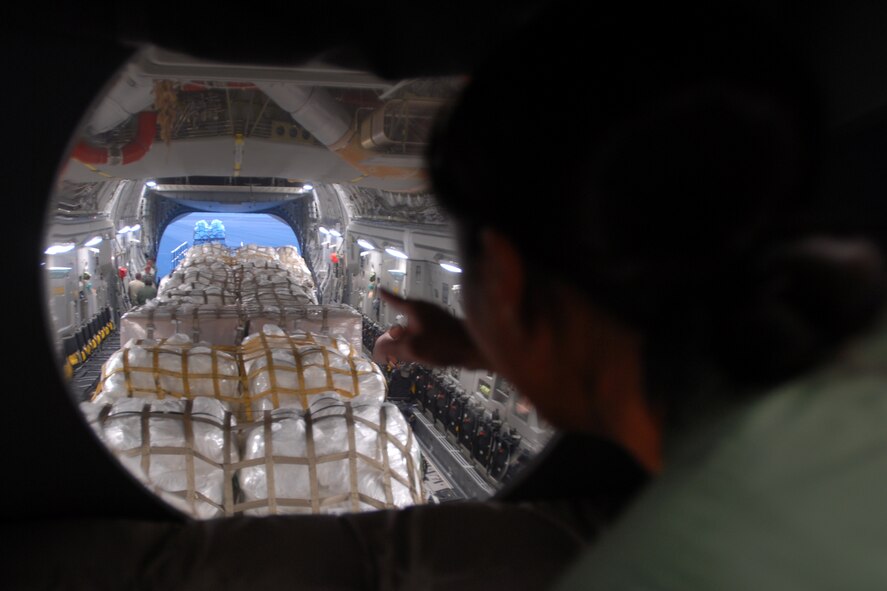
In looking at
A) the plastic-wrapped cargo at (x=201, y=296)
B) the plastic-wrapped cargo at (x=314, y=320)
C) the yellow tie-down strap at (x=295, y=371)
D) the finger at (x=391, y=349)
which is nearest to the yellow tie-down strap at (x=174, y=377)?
the yellow tie-down strap at (x=295, y=371)

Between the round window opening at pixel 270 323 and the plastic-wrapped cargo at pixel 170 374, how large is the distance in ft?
0.04

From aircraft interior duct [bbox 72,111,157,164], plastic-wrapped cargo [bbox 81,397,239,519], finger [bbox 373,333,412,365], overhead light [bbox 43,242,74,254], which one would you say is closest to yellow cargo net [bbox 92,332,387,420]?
plastic-wrapped cargo [bbox 81,397,239,519]

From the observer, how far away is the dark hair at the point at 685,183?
56 cm

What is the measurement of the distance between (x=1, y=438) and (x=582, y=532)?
4.48ft

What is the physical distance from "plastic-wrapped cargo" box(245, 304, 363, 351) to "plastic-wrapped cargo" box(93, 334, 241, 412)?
2.04 metres

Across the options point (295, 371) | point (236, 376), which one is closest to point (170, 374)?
point (236, 376)

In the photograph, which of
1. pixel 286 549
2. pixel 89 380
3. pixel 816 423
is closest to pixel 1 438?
pixel 286 549

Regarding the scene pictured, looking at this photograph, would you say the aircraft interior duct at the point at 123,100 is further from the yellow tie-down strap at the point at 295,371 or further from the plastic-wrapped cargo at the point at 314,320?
the plastic-wrapped cargo at the point at 314,320

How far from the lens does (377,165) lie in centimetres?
571

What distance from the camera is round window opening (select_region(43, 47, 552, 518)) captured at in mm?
2578

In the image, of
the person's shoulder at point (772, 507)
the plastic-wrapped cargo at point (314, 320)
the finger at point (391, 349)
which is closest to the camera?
the person's shoulder at point (772, 507)

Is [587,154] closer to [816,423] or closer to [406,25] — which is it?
[816,423]

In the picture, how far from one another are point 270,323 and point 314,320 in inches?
17.4

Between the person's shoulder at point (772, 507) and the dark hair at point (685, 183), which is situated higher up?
the dark hair at point (685, 183)
